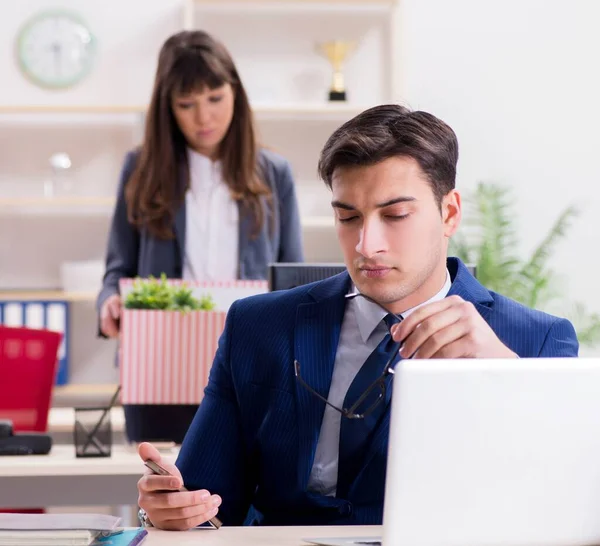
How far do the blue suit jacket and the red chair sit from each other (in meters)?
1.47

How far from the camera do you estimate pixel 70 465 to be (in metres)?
2.33

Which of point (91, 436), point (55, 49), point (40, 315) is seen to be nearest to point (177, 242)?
point (91, 436)

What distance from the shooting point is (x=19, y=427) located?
9.94 feet

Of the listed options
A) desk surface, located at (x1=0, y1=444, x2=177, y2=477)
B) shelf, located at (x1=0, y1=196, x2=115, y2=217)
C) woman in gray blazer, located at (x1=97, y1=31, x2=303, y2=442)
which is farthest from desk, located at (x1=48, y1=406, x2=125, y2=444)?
shelf, located at (x1=0, y1=196, x2=115, y2=217)

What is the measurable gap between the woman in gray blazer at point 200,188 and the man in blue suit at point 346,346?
1340mm

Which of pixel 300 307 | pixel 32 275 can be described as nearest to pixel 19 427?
pixel 300 307

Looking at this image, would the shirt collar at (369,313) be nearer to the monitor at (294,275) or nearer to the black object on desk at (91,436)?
the monitor at (294,275)

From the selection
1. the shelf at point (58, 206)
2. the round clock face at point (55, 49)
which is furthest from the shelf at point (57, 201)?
the round clock face at point (55, 49)

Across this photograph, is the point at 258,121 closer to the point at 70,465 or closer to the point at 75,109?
the point at 75,109

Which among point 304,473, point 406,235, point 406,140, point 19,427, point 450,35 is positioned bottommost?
point 19,427

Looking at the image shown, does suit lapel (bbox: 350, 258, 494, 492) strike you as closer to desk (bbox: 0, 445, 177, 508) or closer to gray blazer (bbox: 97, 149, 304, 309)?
desk (bbox: 0, 445, 177, 508)

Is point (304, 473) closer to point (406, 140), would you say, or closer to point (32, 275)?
point (406, 140)

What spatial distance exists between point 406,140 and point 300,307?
317 mm

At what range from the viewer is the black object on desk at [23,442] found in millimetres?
2422
